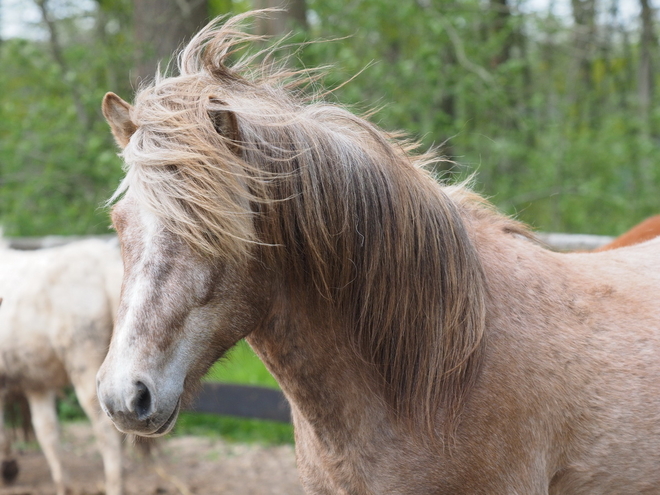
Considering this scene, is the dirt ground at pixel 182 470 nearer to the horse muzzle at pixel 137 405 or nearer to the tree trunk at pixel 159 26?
the horse muzzle at pixel 137 405

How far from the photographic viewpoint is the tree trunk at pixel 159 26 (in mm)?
7070

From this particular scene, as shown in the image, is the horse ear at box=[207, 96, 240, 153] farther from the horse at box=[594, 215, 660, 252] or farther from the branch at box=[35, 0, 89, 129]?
the branch at box=[35, 0, 89, 129]

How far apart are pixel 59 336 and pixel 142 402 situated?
3287mm

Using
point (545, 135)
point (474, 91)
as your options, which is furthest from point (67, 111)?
point (545, 135)

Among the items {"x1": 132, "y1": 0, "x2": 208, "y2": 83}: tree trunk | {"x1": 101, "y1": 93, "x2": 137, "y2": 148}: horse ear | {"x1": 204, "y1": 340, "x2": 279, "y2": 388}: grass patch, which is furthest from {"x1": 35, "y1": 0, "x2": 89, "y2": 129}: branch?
{"x1": 101, "y1": 93, "x2": 137, "y2": 148}: horse ear

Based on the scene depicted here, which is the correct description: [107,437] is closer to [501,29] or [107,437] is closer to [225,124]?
[225,124]

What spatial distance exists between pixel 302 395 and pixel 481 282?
65 cm

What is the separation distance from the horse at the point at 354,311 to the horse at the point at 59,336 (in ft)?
9.09

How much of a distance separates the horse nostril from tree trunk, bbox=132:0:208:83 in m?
6.12

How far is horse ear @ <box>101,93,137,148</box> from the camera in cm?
191

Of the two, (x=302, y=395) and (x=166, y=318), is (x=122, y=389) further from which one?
(x=302, y=395)

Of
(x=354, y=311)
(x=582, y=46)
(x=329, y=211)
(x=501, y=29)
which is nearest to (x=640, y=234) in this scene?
(x=354, y=311)

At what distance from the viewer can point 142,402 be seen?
1531mm

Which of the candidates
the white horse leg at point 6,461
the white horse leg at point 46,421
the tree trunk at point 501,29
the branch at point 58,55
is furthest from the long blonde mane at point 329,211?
the branch at point 58,55
